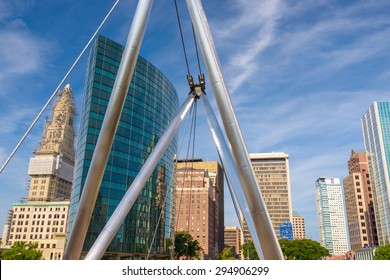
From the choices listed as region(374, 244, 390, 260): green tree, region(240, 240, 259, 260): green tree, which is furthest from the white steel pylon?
region(374, 244, 390, 260): green tree

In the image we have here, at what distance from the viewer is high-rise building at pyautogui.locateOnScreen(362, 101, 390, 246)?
511ft

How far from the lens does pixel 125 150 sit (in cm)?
8162

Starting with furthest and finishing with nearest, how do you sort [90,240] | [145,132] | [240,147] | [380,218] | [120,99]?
[380,218] < [145,132] < [90,240] < [120,99] < [240,147]

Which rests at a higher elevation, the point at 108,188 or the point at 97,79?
the point at 97,79

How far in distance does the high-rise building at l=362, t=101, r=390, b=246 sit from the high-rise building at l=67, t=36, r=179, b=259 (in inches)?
4219

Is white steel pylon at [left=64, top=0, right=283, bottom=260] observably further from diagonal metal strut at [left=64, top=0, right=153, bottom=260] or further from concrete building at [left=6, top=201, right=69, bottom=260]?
concrete building at [left=6, top=201, right=69, bottom=260]

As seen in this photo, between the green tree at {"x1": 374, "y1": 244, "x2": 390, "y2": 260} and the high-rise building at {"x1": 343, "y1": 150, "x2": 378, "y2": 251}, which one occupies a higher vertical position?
the high-rise building at {"x1": 343, "y1": 150, "x2": 378, "y2": 251}

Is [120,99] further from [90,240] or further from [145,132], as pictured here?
[145,132]

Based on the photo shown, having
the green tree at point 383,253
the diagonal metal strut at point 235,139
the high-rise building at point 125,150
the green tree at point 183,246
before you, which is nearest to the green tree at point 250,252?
the green tree at point 183,246

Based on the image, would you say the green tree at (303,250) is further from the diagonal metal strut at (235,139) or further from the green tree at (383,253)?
the diagonal metal strut at (235,139)

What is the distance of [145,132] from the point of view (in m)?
89.1
